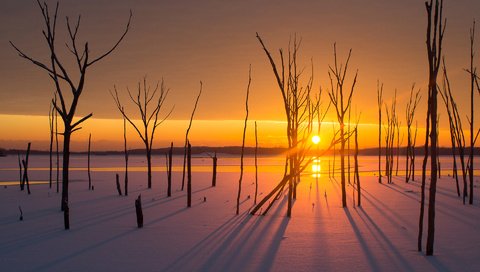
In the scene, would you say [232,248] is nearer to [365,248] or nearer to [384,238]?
[365,248]

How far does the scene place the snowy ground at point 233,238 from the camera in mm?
5340

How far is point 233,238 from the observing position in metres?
6.94

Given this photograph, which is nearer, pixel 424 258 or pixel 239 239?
pixel 424 258

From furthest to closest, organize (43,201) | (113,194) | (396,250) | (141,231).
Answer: (113,194) → (43,201) → (141,231) → (396,250)

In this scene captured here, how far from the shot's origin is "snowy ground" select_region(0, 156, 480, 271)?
534 cm

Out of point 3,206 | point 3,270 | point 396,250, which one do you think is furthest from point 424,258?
point 3,206

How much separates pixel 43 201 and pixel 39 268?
7675mm

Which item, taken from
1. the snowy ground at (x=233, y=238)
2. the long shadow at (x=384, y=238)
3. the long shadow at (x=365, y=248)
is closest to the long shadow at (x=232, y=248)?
the snowy ground at (x=233, y=238)

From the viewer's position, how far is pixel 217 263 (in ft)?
17.7

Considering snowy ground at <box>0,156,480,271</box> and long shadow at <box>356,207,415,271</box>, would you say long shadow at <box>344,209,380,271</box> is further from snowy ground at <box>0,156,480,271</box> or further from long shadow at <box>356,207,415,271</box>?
long shadow at <box>356,207,415,271</box>

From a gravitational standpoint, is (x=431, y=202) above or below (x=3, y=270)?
above

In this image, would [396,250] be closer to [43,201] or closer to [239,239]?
[239,239]

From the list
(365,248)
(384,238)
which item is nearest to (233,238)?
(365,248)

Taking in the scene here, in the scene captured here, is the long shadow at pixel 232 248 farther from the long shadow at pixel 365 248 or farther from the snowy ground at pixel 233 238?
the long shadow at pixel 365 248
